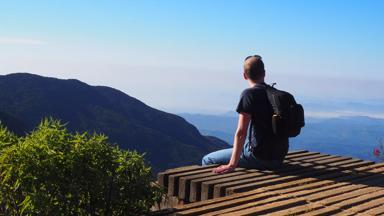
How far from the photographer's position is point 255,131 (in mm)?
7711

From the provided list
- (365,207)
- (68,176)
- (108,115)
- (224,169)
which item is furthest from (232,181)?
(108,115)

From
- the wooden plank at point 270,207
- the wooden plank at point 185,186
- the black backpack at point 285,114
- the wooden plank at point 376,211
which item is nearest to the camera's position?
the wooden plank at point 270,207

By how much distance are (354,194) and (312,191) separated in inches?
20.7

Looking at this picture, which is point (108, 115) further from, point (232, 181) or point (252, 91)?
point (232, 181)

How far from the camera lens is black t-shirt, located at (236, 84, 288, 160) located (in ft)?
24.7

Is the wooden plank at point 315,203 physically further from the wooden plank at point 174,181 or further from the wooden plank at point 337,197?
the wooden plank at point 174,181

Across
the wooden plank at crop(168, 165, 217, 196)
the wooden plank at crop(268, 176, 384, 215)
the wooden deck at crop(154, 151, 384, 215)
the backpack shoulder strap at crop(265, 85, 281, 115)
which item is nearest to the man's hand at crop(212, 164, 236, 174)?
the wooden deck at crop(154, 151, 384, 215)

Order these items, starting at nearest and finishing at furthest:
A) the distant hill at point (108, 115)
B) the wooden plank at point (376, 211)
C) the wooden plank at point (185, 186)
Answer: the wooden plank at point (376, 211) → the wooden plank at point (185, 186) → the distant hill at point (108, 115)

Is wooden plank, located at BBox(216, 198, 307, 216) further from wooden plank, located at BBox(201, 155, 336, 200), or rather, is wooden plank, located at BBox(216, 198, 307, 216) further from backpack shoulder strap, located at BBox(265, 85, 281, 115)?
backpack shoulder strap, located at BBox(265, 85, 281, 115)

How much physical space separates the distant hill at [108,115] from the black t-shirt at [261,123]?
98454 mm

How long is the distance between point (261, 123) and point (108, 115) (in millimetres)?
127922

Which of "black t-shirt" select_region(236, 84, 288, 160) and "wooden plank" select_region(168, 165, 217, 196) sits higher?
"black t-shirt" select_region(236, 84, 288, 160)

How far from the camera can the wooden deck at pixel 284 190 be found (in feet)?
18.8

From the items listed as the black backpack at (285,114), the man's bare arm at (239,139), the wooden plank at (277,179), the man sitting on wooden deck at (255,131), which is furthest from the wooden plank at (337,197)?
the man's bare arm at (239,139)
